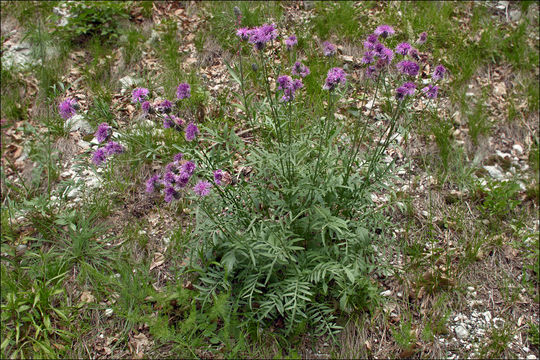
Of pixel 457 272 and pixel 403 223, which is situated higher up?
pixel 403 223

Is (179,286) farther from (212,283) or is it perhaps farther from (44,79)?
(44,79)

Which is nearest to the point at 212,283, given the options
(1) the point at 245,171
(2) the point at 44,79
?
(1) the point at 245,171

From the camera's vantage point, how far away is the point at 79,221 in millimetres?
3244

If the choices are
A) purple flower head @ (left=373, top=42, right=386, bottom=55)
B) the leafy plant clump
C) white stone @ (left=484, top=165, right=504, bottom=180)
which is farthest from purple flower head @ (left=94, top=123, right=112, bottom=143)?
white stone @ (left=484, top=165, right=504, bottom=180)

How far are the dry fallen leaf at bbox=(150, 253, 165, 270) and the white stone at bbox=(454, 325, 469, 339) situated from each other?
203 centimetres

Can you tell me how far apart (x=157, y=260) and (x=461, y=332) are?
2.10m

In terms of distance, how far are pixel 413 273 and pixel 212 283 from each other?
137cm

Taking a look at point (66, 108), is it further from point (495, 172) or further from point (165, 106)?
point (495, 172)

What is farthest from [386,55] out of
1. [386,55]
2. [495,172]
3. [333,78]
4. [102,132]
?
[495,172]

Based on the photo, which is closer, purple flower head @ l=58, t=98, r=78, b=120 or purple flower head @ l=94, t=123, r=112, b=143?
purple flower head @ l=94, t=123, r=112, b=143

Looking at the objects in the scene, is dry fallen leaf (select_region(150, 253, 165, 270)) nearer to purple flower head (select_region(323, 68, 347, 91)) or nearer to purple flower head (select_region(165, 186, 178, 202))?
purple flower head (select_region(165, 186, 178, 202))

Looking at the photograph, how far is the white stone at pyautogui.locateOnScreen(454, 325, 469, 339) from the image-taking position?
2730mm

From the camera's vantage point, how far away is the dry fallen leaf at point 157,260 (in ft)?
10.1

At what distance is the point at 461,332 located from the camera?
2.74 metres
